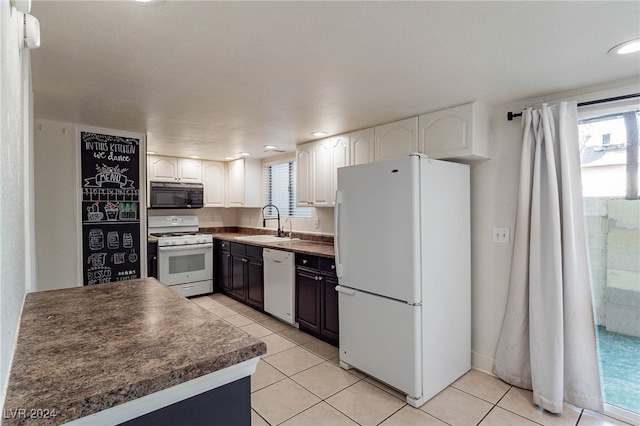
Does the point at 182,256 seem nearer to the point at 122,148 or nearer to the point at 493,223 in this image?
the point at 122,148

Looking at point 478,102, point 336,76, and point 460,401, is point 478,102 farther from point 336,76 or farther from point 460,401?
point 460,401

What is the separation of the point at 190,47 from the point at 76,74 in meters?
0.88

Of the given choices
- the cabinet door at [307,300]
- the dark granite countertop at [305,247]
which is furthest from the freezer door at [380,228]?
the cabinet door at [307,300]

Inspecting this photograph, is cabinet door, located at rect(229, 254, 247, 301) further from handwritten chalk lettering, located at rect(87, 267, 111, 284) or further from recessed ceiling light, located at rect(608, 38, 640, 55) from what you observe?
recessed ceiling light, located at rect(608, 38, 640, 55)

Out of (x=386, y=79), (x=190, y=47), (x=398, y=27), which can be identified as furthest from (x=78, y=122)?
(x=398, y=27)

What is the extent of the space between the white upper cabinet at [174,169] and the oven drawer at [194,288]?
5.15ft

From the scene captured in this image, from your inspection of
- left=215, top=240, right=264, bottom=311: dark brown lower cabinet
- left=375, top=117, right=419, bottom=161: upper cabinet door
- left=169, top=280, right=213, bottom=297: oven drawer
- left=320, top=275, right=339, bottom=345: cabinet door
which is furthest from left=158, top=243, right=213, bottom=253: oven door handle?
left=375, top=117, right=419, bottom=161: upper cabinet door

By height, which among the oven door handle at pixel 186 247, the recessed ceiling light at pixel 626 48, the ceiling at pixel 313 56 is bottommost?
the oven door handle at pixel 186 247

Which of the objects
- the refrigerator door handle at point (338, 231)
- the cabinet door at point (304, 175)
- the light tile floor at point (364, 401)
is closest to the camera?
the light tile floor at point (364, 401)

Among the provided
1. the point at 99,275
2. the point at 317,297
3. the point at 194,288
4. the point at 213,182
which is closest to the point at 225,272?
the point at 194,288

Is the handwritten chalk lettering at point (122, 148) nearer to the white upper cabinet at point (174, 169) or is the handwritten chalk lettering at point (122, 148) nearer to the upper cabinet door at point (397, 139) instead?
the white upper cabinet at point (174, 169)

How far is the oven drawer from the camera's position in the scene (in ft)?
15.3

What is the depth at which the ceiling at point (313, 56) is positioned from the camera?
4.45ft

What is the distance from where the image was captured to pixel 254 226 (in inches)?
217
